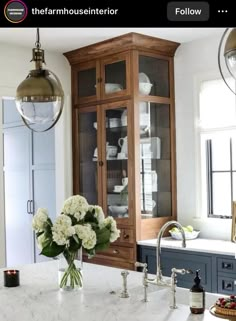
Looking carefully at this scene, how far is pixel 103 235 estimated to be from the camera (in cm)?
249

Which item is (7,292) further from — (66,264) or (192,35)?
(192,35)

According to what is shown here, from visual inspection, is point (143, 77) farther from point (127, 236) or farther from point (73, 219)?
point (73, 219)

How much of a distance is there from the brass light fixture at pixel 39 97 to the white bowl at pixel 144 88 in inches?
68.1

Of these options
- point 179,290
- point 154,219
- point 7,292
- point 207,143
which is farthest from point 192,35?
Answer: point 7,292

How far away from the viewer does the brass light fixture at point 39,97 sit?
242cm

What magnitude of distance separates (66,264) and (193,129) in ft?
6.75

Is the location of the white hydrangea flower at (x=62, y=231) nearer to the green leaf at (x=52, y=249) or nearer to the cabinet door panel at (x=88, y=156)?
the green leaf at (x=52, y=249)

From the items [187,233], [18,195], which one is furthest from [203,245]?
[18,195]

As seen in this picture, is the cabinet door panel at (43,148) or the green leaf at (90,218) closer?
the green leaf at (90,218)

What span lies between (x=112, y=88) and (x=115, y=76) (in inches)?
4.2

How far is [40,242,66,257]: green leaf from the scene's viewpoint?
2.38 m

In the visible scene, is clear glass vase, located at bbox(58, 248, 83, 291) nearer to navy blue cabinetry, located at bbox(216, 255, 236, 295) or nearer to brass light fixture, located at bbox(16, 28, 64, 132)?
brass light fixture, located at bbox(16, 28, 64, 132)

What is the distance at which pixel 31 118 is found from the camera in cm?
249

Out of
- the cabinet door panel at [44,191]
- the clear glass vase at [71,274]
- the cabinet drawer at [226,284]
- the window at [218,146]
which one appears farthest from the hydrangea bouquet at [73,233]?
the cabinet door panel at [44,191]
